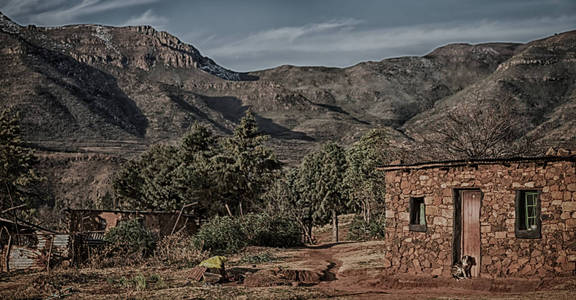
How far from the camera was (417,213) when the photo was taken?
1645 centimetres

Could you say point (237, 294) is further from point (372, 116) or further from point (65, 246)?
point (372, 116)

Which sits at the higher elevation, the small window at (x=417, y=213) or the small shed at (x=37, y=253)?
the small window at (x=417, y=213)

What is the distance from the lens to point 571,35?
142750 mm

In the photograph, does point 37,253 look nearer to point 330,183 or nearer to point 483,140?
point 483,140

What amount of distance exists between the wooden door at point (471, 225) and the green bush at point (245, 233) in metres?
11.3

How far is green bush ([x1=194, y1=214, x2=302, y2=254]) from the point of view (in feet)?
79.5

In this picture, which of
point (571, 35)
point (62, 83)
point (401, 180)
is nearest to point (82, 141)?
point (62, 83)

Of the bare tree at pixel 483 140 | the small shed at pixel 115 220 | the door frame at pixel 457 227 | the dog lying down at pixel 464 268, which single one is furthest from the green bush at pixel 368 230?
the dog lying down at pixel 464 268

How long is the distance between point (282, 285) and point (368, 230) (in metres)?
17.2

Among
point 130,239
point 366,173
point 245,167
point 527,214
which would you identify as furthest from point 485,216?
point 245,167

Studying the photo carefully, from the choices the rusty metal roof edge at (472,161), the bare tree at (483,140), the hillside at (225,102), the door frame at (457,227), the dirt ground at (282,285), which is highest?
the hillside at (225,102)

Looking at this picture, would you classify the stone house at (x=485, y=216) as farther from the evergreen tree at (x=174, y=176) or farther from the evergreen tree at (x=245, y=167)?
the evergreen tree at (x=174, y=176)

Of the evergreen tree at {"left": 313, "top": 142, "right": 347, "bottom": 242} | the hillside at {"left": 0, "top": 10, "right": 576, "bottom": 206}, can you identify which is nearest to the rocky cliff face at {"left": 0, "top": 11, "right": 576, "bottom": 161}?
the hillside at {"left": 0, "top": 10, "right": 576, "bottom": 206}

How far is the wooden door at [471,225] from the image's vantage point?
1522 centimetres
